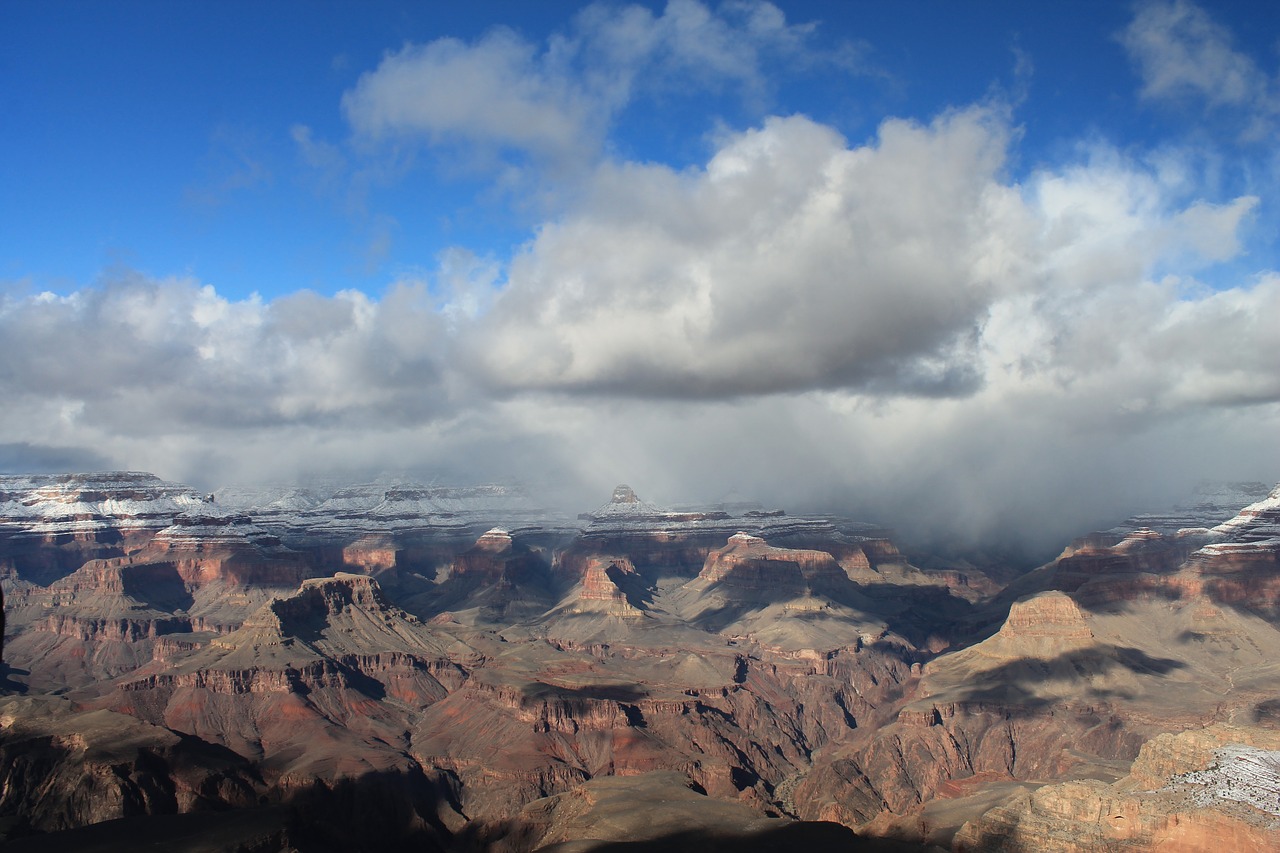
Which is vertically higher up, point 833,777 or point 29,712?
point 29,712

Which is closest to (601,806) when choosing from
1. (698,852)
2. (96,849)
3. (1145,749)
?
(698,852)

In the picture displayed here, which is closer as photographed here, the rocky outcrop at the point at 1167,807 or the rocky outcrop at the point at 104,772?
the rocky outcrop at the point at 1167,807

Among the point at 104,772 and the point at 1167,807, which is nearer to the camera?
the point at 1167,807

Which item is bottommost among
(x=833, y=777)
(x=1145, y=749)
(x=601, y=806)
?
(x=833, y=777)

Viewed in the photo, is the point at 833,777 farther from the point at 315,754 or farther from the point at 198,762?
the point at 198,762

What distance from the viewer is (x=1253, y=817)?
9144 centimetres

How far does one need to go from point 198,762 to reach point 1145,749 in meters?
136

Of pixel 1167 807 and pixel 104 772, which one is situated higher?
pixel 1167 807

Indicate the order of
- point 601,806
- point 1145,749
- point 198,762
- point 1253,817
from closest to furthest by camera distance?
point 1253,817 < point 1145,749 < point 601,806 < point 198,762

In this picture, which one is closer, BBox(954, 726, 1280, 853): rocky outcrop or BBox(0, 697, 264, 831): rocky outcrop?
BBox(954, 726, 1280, 853): rocky outcrop

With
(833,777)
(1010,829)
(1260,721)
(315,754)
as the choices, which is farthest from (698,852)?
(1260,721)

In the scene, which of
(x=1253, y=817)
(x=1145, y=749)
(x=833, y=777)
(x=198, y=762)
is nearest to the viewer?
(x=1253, y=817)

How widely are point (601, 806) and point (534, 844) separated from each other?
1366cm

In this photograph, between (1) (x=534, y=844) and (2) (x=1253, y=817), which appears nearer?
(2) (x=1253, y=817)
